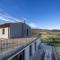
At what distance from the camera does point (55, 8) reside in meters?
14.8

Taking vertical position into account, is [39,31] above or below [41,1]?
below

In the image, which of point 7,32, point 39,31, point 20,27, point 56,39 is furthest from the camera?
point 56,39

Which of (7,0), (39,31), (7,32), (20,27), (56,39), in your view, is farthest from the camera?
(56,39)

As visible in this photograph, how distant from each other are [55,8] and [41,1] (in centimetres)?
236

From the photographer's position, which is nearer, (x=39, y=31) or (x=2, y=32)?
(x=2, y=32)

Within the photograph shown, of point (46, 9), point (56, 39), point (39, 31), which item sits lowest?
point (56, 39)

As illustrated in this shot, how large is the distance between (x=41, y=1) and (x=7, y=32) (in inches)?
210

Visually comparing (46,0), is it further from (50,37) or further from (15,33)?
(50,37)

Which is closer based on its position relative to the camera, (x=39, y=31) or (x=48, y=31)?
(x=39, y=31)

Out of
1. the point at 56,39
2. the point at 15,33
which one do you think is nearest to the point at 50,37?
the point at 56,39

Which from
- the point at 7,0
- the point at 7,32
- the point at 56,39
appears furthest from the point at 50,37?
the point at 7,0

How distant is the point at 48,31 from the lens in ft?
100

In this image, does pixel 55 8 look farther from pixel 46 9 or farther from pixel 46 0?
pixel 46 0

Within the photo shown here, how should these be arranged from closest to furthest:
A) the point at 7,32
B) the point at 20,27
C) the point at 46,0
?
the point at 46,0 < the point at 7,32 < the point at 20,27
